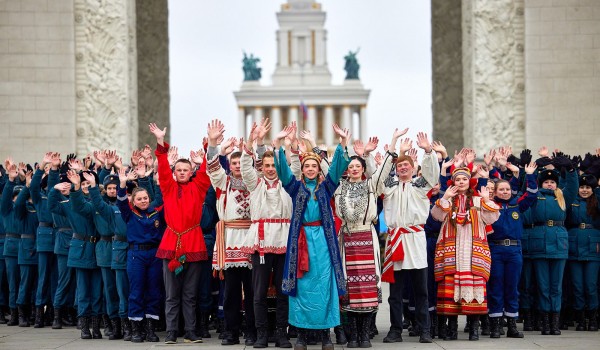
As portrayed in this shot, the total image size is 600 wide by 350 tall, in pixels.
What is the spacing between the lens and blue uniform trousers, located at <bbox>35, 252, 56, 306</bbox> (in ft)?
40.6

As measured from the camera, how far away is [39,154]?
60.7ft

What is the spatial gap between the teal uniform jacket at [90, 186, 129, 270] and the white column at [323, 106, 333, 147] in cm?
6360

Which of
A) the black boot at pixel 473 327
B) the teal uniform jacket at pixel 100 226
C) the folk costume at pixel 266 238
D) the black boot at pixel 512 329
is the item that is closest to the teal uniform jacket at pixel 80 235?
the teal uniform jacket at pixel 100 226

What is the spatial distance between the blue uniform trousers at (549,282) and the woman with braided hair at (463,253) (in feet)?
3.48

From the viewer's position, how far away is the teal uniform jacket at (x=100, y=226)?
11.0 m

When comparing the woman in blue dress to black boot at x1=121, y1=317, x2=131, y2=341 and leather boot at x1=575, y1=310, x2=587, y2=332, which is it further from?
leather boot at x1=575, y1=310, x2=587, y2=332

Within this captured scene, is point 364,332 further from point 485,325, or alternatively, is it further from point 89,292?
point 89,292

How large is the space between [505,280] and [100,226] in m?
4.38

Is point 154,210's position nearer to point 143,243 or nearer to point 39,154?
point 143,243

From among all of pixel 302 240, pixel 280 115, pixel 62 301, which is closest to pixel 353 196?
pixel 302 240

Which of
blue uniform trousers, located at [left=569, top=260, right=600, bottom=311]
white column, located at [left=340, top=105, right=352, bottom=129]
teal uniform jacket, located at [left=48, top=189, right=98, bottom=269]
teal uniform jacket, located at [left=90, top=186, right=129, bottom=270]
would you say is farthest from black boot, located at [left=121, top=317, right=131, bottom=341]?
white column, located at [left=340, top=105, right=352, bottom=129]

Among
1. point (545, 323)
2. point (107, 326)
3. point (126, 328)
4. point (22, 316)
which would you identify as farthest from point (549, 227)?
point (22, 316)

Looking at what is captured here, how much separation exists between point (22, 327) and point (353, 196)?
16.4ft

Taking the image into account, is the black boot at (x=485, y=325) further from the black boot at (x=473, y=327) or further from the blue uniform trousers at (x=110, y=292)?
the blue uniform trousers at (x=110, y=292)
